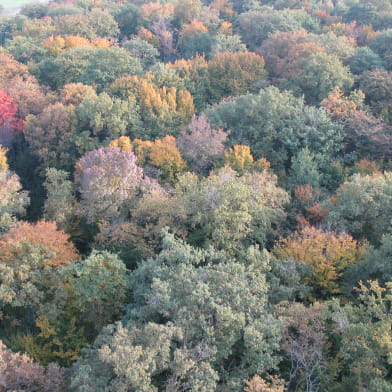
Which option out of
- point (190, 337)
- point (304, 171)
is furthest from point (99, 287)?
point (304, 171)

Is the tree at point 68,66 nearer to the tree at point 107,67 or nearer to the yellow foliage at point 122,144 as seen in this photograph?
the tree at point 107,67

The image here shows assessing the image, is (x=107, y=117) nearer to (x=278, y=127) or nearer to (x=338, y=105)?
(x=278, y=127)

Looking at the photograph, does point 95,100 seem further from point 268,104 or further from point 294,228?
point 294,228

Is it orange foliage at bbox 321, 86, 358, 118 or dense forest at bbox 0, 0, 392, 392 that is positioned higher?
orange foliage at bbox 321, 86, 358, 118

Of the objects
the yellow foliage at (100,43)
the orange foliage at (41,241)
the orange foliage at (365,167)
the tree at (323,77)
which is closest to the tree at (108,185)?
the orange foliage at (41,241)

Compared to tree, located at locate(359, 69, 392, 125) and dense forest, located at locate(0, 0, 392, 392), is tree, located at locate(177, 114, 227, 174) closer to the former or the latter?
dense forest, located at locate(0, 0, 392, 392)

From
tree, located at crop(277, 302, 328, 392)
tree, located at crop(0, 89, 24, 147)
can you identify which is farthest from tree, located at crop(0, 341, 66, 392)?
tree, located at crop(0, 89, 24, 147)
